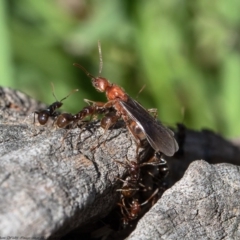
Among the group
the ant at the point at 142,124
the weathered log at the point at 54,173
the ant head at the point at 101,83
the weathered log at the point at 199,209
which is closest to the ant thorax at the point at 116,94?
the ant at the point at 142,124

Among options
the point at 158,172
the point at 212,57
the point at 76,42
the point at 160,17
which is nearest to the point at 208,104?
the point at 212,57

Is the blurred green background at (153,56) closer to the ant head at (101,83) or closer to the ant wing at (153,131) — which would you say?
the ant head at (101,83)

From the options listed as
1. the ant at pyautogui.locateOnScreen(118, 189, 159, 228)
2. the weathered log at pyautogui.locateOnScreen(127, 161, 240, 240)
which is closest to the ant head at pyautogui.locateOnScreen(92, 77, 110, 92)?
the ant at pyautogui.locateOnScreen(118, 189, 159, 228)

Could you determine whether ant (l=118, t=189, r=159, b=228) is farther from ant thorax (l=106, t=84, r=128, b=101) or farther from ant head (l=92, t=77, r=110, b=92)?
ant head (l=92, t=77, r=110, b=92)

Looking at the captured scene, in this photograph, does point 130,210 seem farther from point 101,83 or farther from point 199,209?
point 101,83

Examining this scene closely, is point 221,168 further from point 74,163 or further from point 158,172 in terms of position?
point 74,163
